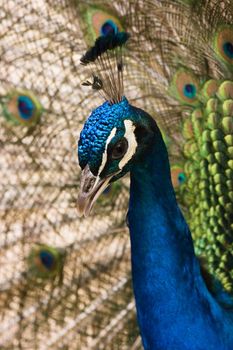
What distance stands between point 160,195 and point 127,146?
17cm

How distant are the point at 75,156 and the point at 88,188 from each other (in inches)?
28.4

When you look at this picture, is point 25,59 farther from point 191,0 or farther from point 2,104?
point 191,0

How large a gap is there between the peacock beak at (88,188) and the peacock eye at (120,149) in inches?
1.8

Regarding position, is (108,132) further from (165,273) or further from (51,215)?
(51,215)

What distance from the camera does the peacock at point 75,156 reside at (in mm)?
2049

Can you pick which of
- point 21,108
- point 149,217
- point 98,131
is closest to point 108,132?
point 98,131

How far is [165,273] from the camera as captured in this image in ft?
5.84

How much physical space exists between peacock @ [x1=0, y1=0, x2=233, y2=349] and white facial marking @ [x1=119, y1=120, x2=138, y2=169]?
47 centimetres

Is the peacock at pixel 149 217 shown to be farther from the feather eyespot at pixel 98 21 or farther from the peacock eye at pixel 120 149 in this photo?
the feather eyespot at pixel 98 21

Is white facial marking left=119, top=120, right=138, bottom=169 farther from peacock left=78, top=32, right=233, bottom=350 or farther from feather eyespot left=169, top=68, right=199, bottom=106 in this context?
feather eyespot left=169, top=68, right=199, bottom=106

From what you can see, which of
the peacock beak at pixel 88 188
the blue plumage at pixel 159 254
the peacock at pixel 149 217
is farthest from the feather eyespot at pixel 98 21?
the peacock beak at pixel 88 188

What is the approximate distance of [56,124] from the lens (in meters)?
2.23

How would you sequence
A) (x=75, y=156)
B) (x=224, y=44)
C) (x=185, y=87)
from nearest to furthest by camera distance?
1. (x=224, y=44)
2. (x=185, y=87)
3. (x=75, y=156)

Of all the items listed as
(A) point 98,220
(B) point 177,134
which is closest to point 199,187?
(B) point 177,134
